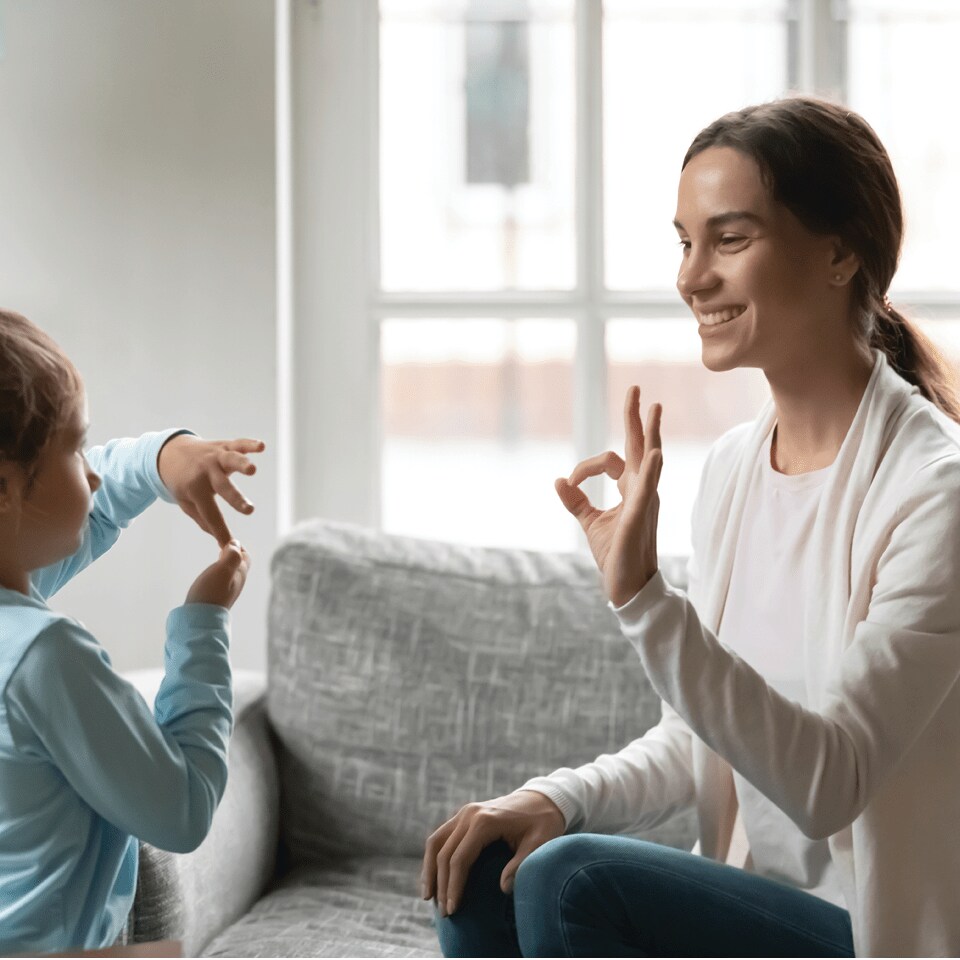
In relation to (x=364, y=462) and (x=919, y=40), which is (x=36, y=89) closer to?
(x=364, y=462)

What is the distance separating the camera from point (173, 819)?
39.3 inches

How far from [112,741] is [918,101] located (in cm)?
201

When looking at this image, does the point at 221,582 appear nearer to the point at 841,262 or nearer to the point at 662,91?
the point at 841,262

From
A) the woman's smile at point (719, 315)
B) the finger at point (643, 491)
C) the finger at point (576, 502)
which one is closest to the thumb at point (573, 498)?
the finger at point (576, 502)

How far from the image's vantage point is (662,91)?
237cm

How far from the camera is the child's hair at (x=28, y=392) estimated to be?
100cm

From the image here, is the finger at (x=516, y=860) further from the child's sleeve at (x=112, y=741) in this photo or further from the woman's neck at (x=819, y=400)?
the woman's neck at (x=819, y=400)

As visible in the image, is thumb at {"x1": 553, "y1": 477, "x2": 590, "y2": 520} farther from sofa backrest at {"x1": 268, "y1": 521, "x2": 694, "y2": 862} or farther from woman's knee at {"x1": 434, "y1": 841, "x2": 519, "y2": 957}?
sofa backrest at {"x1": 268, "y1": 521, "x2": 694, "y2": 862}

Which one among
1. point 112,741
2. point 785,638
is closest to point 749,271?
point 785,638

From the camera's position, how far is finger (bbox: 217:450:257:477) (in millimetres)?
1134

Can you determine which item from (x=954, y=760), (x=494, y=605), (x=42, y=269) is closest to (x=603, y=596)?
(x=494, y=605)

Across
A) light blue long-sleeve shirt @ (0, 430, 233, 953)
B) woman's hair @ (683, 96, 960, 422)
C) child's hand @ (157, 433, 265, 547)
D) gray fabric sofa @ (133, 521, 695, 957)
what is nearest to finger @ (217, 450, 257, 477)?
child's hand @ (157, 433, 265, 547)

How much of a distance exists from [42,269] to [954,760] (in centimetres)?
172

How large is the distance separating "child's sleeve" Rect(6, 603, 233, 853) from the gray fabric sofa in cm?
76
